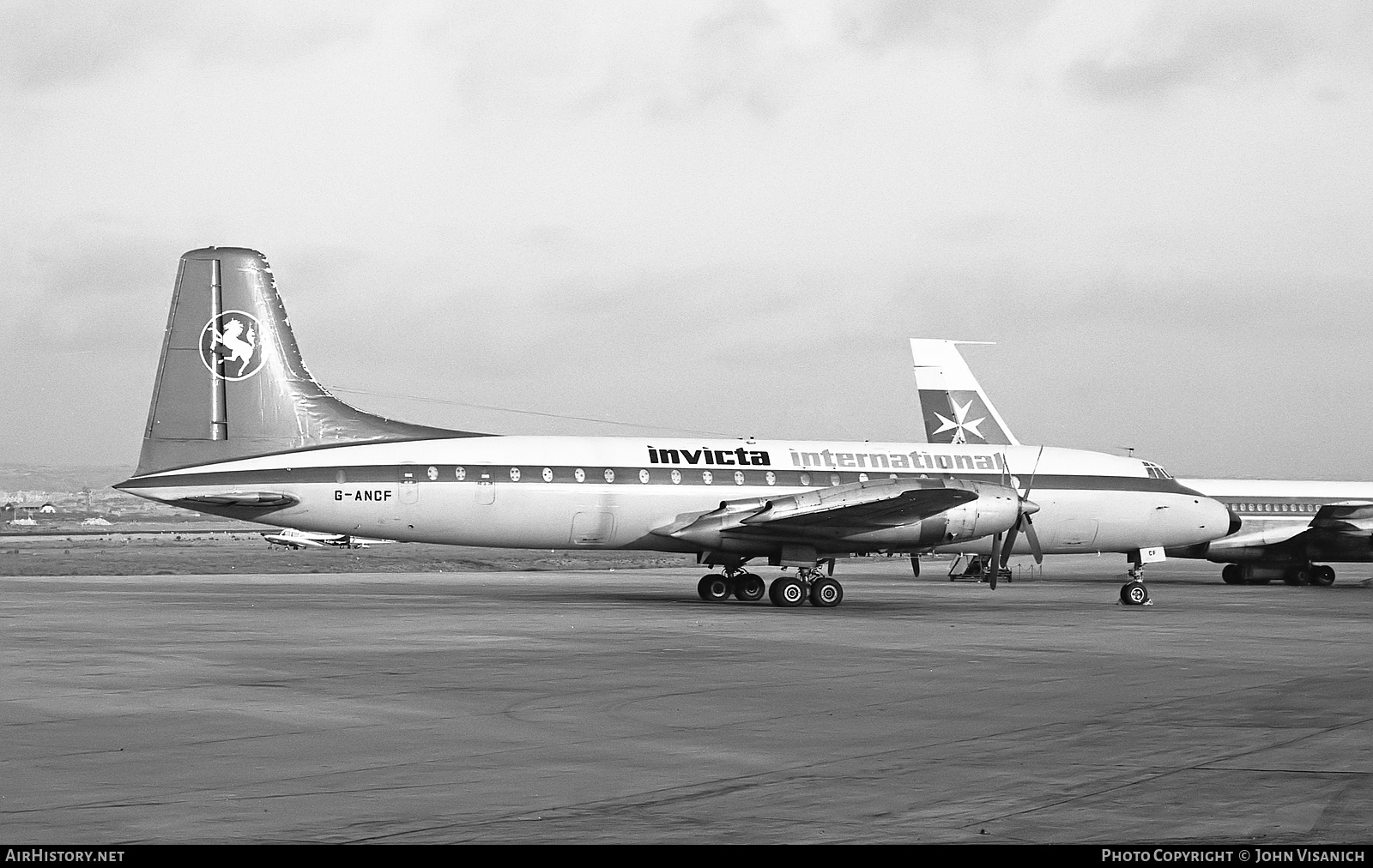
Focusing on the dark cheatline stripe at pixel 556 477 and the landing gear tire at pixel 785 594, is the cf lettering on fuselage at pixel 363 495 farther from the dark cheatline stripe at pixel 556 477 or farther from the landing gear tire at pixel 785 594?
the landing gear tire at pixel 785 594

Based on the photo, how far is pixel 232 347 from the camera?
28297 millimetres

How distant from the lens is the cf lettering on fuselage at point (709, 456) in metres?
30.9

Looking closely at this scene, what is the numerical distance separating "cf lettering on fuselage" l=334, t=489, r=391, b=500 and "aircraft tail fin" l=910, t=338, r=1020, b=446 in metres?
24.8

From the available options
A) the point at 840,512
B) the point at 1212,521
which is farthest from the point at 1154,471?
the point at 840,512

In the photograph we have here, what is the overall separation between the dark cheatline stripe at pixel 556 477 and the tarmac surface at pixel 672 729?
10.7 ft

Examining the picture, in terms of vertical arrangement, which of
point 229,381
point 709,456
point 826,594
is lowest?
point 826,594

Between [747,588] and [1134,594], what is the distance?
30.0ft

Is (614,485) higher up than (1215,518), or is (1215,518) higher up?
(614,485)

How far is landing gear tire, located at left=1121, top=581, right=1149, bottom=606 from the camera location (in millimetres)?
31812

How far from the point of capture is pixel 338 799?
8781 mm

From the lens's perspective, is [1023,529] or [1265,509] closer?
[1023,529]

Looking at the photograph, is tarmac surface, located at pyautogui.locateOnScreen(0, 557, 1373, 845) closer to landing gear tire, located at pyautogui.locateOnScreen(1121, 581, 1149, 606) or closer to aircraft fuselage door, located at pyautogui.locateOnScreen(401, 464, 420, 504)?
aircraft fuselage door, located at pyautogui.locateOnScreen(401, 464, 420, 504)

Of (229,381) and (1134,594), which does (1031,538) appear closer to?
(1134,594)

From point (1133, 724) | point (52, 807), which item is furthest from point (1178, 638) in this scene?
point (52, 807)
